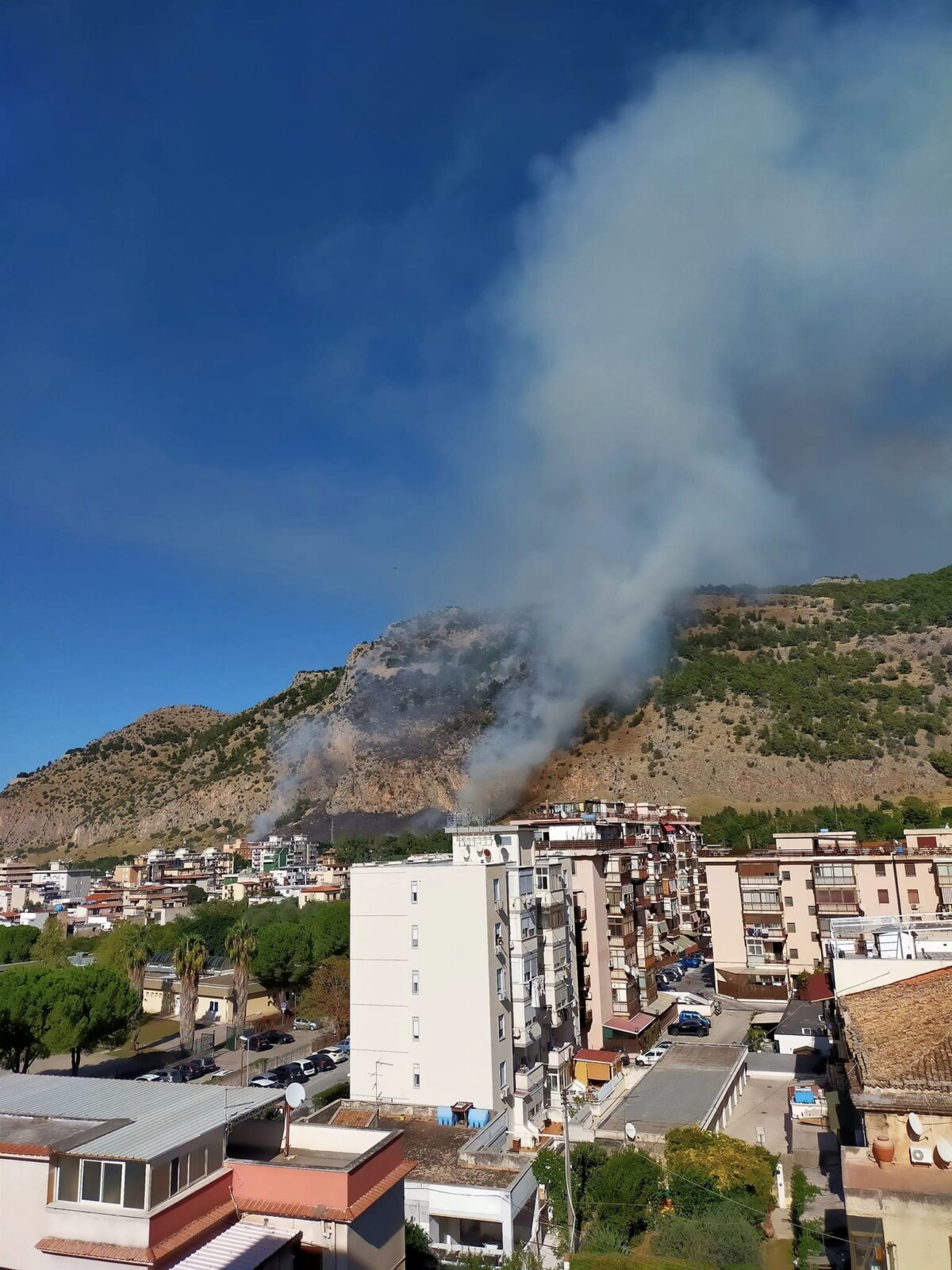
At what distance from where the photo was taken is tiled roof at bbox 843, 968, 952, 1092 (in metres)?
14.0

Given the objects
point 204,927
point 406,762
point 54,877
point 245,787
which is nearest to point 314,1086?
point 204,927

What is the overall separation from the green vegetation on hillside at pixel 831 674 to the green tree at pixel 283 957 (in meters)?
84.2

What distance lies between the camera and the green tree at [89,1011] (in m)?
38.6

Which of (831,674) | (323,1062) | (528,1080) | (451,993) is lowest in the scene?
(323,1062)

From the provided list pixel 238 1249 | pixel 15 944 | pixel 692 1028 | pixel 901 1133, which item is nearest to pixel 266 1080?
pixel 692 1028

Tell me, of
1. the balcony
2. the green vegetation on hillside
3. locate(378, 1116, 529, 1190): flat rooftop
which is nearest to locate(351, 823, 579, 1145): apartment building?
the balcony

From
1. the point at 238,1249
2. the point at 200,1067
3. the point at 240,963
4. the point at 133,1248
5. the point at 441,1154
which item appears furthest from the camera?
the point at 240,963

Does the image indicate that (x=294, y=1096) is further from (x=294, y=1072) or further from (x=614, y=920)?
(x=614, y=920)

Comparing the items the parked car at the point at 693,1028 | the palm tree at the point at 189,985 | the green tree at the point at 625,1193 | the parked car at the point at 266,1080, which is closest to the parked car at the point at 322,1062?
the parked car at the point at 266,1080

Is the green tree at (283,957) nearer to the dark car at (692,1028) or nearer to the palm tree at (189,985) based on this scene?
the palm tree at (189,985)

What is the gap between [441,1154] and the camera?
981 inches

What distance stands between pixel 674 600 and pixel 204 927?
121903 millimetres

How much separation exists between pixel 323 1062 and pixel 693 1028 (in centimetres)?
2005

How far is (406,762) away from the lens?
519ft
